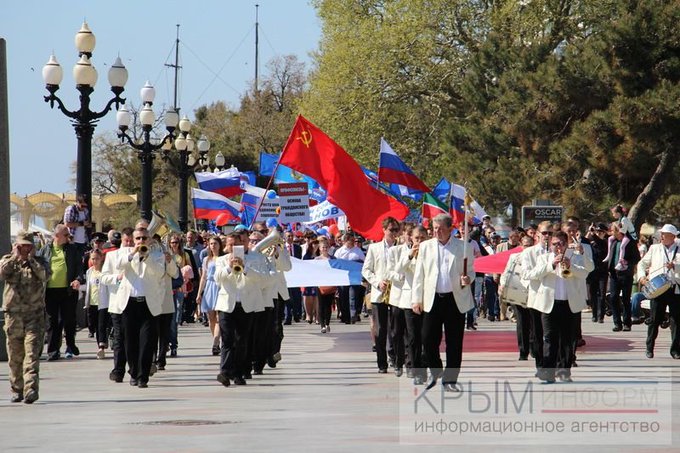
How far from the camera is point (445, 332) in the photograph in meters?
15.6

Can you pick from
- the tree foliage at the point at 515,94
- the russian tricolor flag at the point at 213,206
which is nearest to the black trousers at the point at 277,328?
the russian tricolor flag at the point at 213,206

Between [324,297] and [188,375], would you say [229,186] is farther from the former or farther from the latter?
[188,375]

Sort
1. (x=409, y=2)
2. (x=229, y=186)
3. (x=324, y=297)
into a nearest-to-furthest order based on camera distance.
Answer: (x=324, y=297) → (x=229, y=186) → (x=409, y=2)

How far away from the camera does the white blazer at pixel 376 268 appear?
1780 cm

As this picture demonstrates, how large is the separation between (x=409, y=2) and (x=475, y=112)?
7.73 meters

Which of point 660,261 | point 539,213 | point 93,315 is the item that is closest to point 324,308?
point 93,315

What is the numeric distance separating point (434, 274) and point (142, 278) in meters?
3.19

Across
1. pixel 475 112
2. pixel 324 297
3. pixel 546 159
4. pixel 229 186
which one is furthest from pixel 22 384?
pixel 475 112

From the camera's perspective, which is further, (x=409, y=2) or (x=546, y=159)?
(x=409, y=2)

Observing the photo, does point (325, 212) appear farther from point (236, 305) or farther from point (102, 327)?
point (236, 305)

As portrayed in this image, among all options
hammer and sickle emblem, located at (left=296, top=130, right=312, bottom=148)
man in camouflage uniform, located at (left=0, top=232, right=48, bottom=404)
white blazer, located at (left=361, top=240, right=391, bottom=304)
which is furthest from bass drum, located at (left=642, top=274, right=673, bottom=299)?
man in camouflage uniform, located at (left=0, top=232, right=48, bottom=404)

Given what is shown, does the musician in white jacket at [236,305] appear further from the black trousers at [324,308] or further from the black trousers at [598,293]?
the black trousers at [598,293]

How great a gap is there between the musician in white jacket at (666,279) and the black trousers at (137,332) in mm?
6791

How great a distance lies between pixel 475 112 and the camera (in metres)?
50.8
